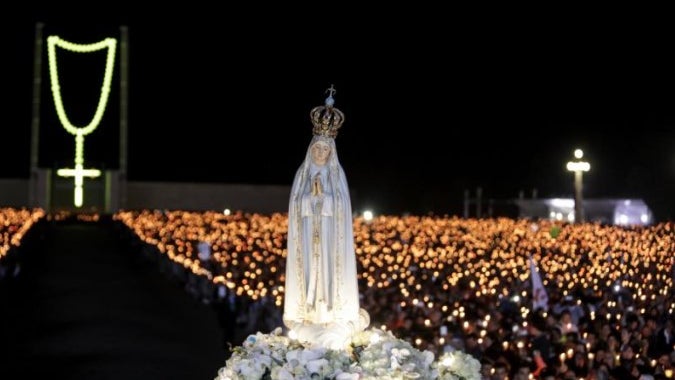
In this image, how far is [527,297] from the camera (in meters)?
21.1

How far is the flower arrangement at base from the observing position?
7.38 m

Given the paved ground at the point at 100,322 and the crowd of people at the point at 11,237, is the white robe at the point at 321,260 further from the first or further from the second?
the crowd of people at the point at 11,237

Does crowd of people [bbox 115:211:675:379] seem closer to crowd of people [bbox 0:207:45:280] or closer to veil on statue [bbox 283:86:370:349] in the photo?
crowd of people [bbox 0:207:45:280]

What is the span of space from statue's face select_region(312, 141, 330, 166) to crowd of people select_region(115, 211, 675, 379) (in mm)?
5471

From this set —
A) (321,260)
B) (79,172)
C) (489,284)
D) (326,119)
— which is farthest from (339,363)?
(79,172)

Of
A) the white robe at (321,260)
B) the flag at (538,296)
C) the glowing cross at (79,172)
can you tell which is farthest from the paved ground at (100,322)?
the glowing cross at (79,172)

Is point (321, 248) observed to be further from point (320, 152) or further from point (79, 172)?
point (79, 172)

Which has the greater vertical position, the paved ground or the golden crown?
the golden crown

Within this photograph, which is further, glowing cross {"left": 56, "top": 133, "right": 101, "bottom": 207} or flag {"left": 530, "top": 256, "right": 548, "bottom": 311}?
glowing cross {"left": 56, "top": 133, "right": 101, "bottom": 207}

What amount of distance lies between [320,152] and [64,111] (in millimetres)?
43578

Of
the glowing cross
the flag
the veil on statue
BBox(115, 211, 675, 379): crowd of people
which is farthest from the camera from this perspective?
the glowing cross

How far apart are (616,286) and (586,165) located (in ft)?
29.4

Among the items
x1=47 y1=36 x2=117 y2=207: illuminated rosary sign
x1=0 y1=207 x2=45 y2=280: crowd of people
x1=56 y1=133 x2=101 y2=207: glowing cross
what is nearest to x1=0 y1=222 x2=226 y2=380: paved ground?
x1=0 y1=207 x2=45 y2=280: crowd of people

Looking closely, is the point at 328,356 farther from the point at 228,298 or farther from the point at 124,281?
the point at 124,281
